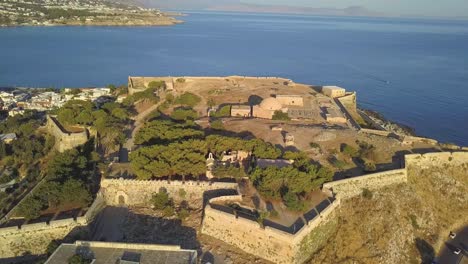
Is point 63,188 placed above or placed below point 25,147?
above

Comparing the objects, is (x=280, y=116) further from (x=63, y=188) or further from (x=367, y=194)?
(x=63, y=188)

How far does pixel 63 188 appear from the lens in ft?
67.3

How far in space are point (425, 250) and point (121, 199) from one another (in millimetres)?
16989

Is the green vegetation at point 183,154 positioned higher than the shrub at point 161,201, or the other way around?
the green vegetation at point 183,154

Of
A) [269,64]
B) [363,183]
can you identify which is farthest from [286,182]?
[269,64]

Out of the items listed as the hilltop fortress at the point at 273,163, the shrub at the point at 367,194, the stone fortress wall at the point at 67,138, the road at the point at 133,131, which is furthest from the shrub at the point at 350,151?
the stone fortress wall at the point at 67,138

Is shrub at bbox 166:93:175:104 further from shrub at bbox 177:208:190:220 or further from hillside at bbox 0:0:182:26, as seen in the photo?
hillside at bbox 0:0:182:26

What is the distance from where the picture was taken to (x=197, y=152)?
77.8 ft

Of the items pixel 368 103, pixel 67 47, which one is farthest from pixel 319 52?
pixel 67 47

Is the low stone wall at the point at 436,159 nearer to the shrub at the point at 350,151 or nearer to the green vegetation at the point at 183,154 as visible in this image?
the shrub at the point at 350,151

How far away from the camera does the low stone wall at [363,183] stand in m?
22.6

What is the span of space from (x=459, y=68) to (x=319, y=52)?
30.0m

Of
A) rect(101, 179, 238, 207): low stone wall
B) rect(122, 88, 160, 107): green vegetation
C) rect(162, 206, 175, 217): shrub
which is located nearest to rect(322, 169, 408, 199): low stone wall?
rect(101, 179, 238, 207): low stone wall

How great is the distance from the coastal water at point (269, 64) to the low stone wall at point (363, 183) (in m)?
21.4
